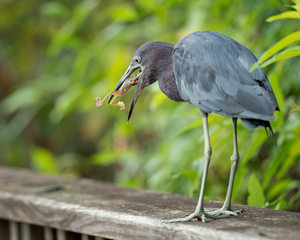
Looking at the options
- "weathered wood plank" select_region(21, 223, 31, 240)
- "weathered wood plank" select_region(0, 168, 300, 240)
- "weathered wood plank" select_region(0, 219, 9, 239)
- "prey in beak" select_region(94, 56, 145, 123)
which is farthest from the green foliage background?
"weathered wood plank" select_region(0, 219, 9, 239)

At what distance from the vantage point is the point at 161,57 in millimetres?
1012

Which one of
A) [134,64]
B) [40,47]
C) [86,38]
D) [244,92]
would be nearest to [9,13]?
[40,47]

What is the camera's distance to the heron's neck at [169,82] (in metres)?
1.00

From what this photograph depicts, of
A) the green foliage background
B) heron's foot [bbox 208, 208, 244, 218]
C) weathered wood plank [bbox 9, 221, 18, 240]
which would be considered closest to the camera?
heron's foot [bbox 208, 208, 244, 218]

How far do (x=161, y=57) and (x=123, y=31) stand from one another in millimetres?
1666

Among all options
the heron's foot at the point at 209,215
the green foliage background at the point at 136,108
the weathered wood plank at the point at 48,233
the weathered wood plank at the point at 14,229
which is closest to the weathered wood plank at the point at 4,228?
the weathered wood plank at the point at 14,229

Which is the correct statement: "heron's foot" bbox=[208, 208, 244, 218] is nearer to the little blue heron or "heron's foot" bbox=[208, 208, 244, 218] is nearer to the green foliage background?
the little blue heron

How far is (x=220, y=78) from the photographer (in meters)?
0.90

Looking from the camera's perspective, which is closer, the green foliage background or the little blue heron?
the little blue heron

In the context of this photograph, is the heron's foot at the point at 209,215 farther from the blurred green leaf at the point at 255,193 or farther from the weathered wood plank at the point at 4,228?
the weathered wood plank at the point at 4,228

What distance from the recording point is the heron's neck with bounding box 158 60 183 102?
100cm

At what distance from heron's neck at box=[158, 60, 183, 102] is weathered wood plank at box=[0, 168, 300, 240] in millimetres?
312

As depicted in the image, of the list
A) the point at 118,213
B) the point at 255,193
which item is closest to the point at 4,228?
the point at 118,213

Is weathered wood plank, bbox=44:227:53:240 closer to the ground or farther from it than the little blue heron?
closer to the ground
